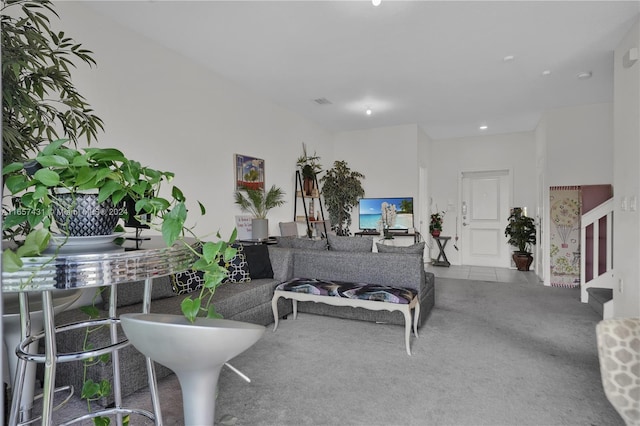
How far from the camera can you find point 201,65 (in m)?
3.80

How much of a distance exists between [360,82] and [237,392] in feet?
11.9

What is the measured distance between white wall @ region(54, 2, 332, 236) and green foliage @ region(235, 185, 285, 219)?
12 centimetres

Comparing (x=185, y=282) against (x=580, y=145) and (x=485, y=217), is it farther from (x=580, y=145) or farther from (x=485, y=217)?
(x=485, y=217)

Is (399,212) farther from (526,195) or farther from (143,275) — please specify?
(143,275)

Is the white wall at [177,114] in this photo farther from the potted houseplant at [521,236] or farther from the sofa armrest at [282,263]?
the potted houseplant at [521,236]

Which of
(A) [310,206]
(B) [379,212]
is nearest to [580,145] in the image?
(B) [379,212]

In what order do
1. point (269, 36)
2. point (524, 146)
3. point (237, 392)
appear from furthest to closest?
point (524, 146) → point (269, 36) → point (237, 392)

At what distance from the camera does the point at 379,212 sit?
257 inches

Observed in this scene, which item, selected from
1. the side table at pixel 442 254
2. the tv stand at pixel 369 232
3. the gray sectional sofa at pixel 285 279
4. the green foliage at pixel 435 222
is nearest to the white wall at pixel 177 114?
the gray sectional sofa at pixel 285 279

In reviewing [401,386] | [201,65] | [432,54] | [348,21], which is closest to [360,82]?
[432,54]

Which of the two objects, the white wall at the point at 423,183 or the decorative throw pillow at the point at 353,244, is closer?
the decorative throw pillow at the point at 353,244

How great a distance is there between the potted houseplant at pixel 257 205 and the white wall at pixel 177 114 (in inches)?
5.6

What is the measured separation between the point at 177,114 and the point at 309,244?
191 cm

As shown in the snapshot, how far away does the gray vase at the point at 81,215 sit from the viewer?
819mm
